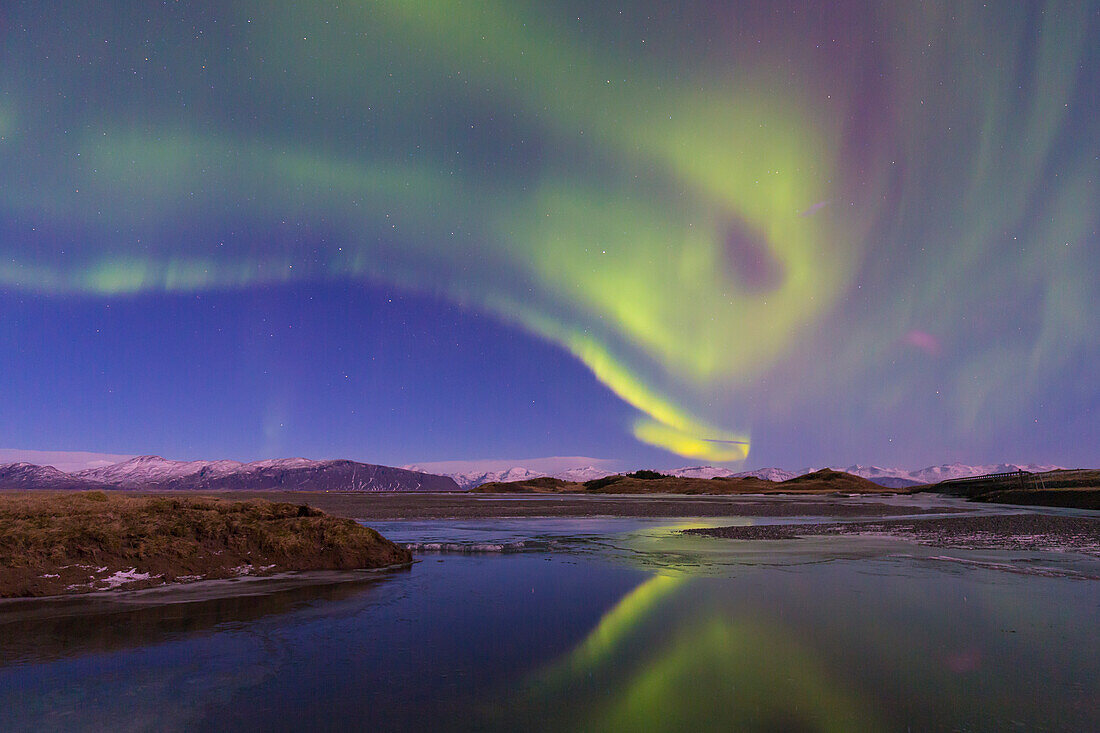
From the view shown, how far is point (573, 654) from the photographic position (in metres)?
7.55

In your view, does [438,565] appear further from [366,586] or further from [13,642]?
[13,642]

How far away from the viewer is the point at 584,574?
13891mm

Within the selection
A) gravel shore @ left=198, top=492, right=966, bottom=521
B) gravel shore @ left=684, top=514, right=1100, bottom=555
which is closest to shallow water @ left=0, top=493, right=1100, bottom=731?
gravel shore @ left=684, top=514, right=1100, bottom=555

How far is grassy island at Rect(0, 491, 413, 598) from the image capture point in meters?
11.8

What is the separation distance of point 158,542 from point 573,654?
1165 cm

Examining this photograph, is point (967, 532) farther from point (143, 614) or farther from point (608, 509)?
point (143, 614)

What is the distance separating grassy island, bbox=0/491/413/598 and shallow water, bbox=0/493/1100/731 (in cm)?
148

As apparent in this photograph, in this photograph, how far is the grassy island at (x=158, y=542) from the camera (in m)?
11.8

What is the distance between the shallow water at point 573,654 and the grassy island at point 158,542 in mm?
1478

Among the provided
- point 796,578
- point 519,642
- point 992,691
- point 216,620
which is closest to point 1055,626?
point 992,691

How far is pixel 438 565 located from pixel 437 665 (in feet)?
29.6

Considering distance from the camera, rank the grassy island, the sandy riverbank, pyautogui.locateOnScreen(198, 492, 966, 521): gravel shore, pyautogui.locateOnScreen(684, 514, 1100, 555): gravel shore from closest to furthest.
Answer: the grassy island
pyautogui.locateOnScreen(684, 514, 1100, 555): gravel shore
pyautogui.locateOnScreen(198, 492, 966, 521): gravel shore
the sandy riverbank

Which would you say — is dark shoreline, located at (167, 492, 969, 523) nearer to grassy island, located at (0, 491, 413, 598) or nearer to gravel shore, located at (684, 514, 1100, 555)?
gravel shore, located at (684, 514, 1100, 555)

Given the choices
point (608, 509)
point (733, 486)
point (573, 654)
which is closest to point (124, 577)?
point (573, 654)
